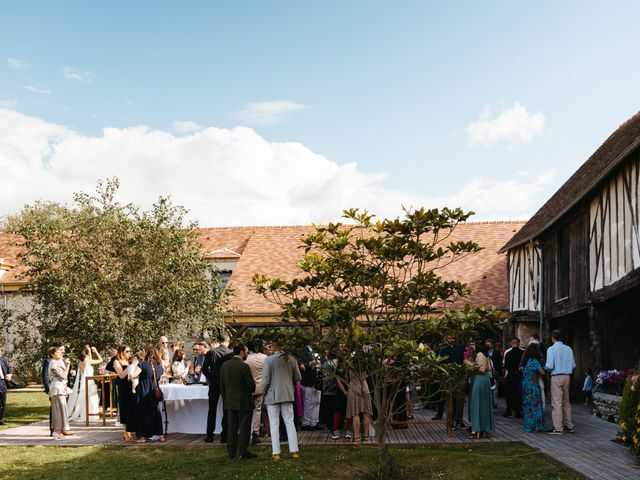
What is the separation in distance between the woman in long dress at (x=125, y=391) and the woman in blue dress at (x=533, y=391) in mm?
7214

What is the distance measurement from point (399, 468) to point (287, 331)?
246cm

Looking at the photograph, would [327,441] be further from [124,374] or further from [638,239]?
[638,239]

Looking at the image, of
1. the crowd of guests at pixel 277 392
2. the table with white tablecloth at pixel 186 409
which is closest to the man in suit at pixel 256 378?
the crowd of guests at pixel 277 392

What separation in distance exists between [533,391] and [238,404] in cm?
560

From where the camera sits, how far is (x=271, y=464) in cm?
1066

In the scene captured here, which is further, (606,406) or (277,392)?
(606,406)

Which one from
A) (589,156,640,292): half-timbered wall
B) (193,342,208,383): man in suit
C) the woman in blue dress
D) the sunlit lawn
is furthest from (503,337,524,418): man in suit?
(193,342,208,383): man in suit

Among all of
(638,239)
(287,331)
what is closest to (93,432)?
(287,331)

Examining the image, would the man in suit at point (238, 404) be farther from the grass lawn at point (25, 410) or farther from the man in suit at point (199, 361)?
the grass lawn at point (25, 410)

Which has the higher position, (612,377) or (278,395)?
(278,395)

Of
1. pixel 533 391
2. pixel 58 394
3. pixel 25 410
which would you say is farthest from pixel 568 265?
pixel 25 410

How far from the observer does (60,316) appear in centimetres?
1878

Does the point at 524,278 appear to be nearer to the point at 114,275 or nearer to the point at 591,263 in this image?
the point at 591,263

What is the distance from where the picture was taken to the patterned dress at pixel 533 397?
13469 mm
